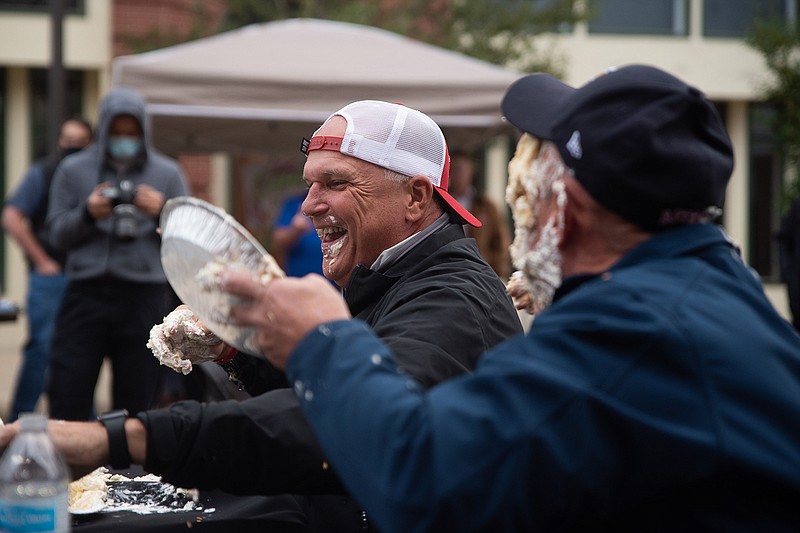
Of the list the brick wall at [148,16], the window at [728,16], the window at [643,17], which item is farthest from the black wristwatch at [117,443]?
the window at [728,16]

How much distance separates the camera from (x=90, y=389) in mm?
5820

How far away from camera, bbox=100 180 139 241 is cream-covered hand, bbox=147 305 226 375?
3.27 meters

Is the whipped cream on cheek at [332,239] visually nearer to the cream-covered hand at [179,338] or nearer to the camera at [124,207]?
the cream-covered hand at [179,338]

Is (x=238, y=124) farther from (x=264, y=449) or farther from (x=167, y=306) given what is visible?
(x=264, y=449)

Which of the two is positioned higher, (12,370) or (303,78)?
(303,78)

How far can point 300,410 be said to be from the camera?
2148 mm

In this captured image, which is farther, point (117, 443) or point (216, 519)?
point (216, 519)

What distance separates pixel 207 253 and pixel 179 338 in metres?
0.74

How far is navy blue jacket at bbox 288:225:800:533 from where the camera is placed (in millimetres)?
1448

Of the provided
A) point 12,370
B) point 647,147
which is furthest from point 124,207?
point 12,370

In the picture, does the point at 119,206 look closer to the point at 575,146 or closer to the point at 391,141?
the point at 391,141

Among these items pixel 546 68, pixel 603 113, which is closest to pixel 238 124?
pixel 546 68

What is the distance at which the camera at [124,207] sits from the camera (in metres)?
5.67

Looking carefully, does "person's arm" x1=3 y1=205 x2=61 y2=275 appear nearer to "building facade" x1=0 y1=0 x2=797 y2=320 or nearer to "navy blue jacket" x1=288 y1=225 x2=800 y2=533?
"building facade" x1=0 y1=0 x2=797 y2=320
